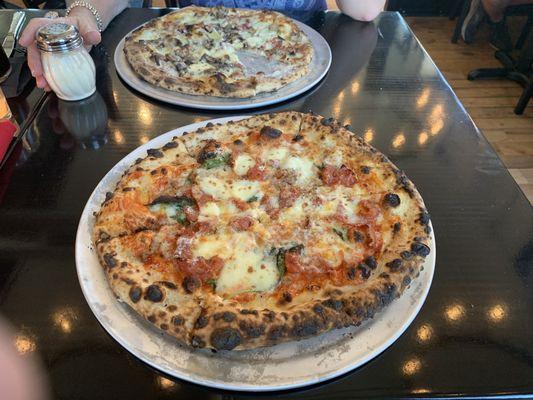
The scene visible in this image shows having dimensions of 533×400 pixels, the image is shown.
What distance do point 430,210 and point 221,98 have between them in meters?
0.85

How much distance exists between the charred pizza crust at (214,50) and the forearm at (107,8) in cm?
21

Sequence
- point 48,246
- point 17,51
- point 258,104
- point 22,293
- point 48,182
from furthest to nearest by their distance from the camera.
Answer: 1. point 17,51
2. point 258,104
3. point 48,182
4. point 48,246
5. point 22,293

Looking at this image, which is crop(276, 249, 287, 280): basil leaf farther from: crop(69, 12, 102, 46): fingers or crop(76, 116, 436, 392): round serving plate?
crop(69, 12, 102, 46): fingers

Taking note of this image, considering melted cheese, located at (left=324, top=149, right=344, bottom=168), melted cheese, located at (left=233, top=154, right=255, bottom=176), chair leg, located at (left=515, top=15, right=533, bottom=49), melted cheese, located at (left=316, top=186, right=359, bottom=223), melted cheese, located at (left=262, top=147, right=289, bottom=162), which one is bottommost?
chair leg, located at (left=515, top=15, right=533, bottom=49)

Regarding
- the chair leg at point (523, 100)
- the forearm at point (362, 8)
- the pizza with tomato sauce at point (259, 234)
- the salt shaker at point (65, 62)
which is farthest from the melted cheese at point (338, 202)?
the chair leg at point (523, 100)

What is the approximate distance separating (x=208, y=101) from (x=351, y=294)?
990 mm

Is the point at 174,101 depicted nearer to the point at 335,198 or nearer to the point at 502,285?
the point at 335,198

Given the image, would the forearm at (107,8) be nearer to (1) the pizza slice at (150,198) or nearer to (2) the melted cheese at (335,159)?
(1) the pizza slice at (150,198)

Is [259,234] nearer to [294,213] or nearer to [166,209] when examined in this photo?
[294,213]

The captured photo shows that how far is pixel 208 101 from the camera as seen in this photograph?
1.70m

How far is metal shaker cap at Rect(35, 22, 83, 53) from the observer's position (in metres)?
1.55

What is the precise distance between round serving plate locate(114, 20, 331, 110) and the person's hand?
0.43 feet

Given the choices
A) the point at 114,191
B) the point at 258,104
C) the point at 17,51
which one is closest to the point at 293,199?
the point at 114,191

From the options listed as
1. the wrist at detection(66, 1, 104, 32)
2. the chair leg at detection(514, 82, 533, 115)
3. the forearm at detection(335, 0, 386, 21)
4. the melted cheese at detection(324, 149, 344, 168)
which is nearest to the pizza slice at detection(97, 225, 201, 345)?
the melted cheese at detection(324, 149, 344, 168)
